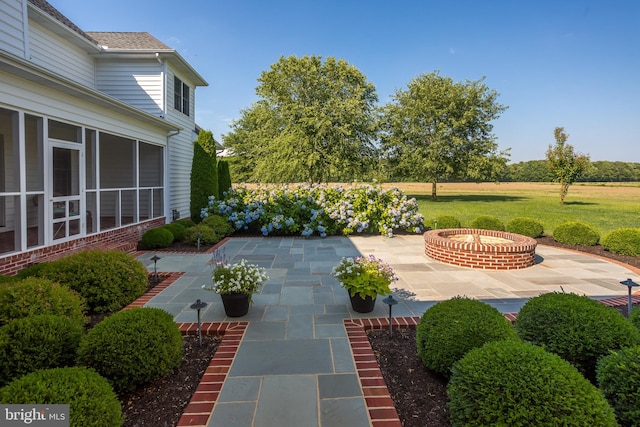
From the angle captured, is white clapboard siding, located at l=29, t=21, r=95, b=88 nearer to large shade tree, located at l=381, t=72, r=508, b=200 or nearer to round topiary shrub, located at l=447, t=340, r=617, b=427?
round topiary shrub, located at l=447, t=340, r=617, b=427

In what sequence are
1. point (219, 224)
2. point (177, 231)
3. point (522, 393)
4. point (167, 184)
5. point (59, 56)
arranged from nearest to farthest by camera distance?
point (522, 393) → point (177, 231) → point (59, 56) → point (219, 224) → point (167, 184)

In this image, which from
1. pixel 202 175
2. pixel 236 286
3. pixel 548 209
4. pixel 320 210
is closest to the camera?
pixel 236 286

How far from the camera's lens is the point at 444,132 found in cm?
2617

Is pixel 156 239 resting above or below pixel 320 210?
below

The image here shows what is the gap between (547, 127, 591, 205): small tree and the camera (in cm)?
2158

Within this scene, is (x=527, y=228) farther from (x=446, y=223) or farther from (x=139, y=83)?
(x=139, y=83)

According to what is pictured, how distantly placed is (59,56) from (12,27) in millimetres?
3106

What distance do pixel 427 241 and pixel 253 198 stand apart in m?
5.59

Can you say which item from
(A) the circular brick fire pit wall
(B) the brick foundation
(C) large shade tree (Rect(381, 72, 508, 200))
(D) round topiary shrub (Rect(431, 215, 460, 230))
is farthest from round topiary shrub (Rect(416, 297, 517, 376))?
(C) large shade tree (Rect(381, 72, 508, 200))

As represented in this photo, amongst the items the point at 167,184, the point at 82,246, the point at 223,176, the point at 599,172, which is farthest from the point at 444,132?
the point at 599,172

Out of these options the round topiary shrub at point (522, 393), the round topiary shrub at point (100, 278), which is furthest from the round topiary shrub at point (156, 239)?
the round topiary shrub at point (522, 393)

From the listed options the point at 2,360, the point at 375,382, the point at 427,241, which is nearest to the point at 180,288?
the point at 2,360

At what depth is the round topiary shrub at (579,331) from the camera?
241 cm

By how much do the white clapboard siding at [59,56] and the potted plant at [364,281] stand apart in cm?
854
